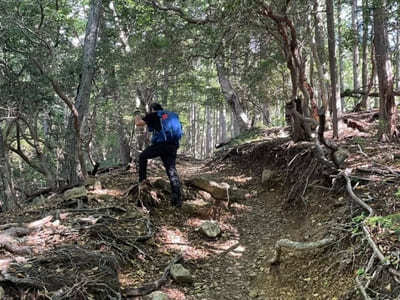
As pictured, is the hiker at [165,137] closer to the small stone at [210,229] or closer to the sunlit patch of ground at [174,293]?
the small stone at [210,229]

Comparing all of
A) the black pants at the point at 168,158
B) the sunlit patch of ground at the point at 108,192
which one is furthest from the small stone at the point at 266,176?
Result: the sunlit patch of ground at the point at 108,192

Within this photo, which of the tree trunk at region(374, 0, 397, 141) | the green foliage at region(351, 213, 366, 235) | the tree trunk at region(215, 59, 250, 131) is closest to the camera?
the green foliage at region(351, 213, 366, 235)

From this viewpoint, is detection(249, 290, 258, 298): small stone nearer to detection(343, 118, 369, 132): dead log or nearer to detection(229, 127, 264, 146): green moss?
detection(343, 118, 369, 132): dead log

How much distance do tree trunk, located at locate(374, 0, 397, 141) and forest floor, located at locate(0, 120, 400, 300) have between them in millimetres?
432

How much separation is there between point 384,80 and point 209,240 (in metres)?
5.13

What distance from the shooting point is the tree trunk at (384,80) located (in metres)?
7.16

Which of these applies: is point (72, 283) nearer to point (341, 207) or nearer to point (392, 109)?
point (341, 207)

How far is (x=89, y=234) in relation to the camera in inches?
197

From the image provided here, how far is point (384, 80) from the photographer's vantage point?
7379 millimetres

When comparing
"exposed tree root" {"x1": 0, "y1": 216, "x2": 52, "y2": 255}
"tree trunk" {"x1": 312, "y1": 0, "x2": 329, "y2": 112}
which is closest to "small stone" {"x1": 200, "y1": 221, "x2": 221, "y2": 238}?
"exposed tree root" {"x1": 0, "y1": 216, "x2": 52, "y2": 255}

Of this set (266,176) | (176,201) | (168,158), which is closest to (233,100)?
(266,176)

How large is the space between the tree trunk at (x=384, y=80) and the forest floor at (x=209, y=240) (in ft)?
1.42

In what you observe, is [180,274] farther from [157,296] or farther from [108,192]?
[108,192]

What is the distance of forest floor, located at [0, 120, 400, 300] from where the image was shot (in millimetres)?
3773
